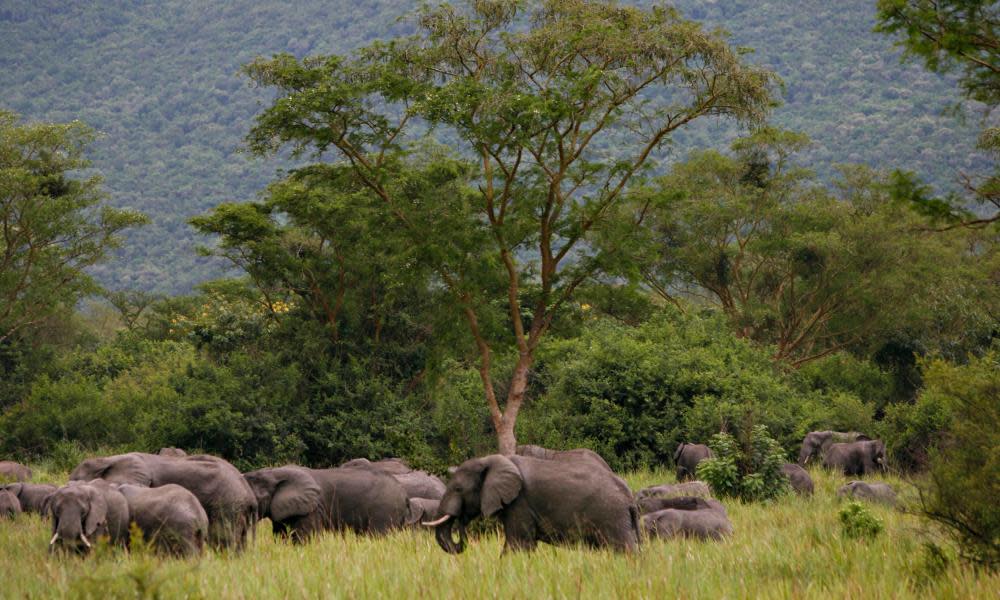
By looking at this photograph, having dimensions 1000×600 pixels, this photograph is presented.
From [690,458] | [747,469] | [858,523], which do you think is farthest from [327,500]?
[690,458]

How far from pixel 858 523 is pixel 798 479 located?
7.82 m

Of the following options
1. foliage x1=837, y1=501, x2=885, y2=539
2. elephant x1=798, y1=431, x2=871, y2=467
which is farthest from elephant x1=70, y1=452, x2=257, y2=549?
elephant x1=798, y1=431, x2=871, y2=467

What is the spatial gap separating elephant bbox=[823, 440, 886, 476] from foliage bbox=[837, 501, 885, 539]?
11.8m

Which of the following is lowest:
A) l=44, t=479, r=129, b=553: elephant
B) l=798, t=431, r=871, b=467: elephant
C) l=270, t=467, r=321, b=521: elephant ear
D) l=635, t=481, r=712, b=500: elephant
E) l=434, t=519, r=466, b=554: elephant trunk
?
l=798, t=431, r=871, b=467: elephant

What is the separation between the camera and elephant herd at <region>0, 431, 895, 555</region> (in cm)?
1152

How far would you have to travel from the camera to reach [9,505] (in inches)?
653

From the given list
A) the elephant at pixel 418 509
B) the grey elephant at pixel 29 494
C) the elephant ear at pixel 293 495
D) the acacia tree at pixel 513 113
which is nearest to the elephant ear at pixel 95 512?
the elephant ear at pixel 293 495

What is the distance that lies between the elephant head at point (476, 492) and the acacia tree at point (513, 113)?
12.0m

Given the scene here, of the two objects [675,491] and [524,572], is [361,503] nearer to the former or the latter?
[675,491]

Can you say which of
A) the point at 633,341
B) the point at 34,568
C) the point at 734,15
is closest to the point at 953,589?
the point at 34,568

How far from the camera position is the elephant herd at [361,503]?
37.8 feet

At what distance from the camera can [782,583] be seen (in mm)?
8195

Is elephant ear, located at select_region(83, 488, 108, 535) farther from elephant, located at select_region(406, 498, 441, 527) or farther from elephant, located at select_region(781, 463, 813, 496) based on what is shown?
elephant, located at select_region(781, 463, 813, 496)

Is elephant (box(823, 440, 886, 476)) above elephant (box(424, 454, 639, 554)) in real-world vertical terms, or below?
below
